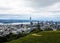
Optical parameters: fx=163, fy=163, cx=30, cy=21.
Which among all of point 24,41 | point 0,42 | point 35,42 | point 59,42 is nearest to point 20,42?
point 24,41

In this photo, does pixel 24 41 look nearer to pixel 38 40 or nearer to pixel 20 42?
pixel 20 42

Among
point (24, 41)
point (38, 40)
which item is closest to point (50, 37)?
Result: point (38, 40)

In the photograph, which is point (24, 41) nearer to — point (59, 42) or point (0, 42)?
point (59, 42)

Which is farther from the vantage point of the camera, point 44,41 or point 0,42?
point 0,42

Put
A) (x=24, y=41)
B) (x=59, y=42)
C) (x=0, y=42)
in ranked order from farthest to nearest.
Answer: (x=0, y=42) < (x=24, y=41) < (x=59, y=42)

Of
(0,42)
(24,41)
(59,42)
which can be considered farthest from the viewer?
(0,42)

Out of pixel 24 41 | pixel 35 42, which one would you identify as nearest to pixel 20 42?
pixel 24 41

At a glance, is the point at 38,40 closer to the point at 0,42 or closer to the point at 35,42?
the point at 35,42

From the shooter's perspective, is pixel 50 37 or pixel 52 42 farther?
pixel 50 37
